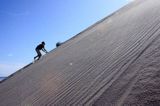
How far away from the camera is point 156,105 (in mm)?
2197

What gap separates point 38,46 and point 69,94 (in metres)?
11.0

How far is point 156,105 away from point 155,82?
0.51 metres

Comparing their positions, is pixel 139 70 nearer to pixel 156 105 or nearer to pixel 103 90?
pixel 103 90

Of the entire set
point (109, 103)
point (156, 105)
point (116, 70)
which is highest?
point (116, 70)

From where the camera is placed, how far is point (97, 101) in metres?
2.99

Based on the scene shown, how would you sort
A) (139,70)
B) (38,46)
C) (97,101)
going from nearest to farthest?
(97,101) < (139,70) < (38,46)

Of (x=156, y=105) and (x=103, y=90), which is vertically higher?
(x=103, y=90)

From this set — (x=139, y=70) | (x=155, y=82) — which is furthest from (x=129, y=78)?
(x=155, y=82)

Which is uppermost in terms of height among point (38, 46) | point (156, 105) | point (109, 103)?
point (38, 46)

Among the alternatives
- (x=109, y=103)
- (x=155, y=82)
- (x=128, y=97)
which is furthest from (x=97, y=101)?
(x=155, y=82)

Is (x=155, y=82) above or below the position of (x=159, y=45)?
below

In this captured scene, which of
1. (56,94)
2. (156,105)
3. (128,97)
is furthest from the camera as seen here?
(56,94)

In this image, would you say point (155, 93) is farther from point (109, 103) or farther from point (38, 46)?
point (38, 46)

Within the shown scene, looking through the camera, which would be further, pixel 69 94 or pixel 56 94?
pixel 56 94
